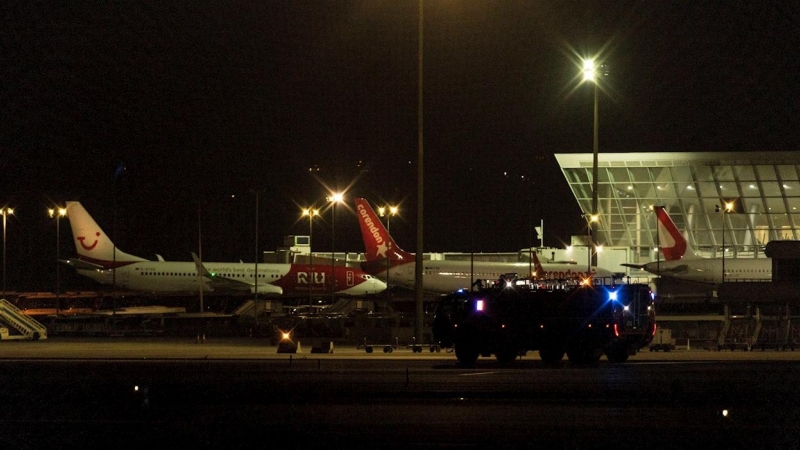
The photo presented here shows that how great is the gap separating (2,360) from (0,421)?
17.7m

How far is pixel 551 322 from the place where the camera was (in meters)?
33.0

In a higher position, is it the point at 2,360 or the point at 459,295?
the point at 459,295

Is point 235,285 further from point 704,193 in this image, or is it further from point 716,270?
point 716,270

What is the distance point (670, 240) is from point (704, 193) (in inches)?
436

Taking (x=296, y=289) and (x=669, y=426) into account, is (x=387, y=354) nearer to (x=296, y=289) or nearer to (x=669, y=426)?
(x=669, y=426)

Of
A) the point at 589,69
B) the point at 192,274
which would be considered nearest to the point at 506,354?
the point at 589,69

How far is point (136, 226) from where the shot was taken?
159m

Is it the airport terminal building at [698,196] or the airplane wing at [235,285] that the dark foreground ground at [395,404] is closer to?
the airport terminal building at [698,196]

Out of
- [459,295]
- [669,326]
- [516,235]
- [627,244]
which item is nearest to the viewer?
[459,295]

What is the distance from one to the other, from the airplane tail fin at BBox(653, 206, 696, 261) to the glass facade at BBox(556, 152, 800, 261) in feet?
26.8

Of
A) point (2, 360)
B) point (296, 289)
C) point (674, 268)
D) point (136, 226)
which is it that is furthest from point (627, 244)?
point (136, 226)

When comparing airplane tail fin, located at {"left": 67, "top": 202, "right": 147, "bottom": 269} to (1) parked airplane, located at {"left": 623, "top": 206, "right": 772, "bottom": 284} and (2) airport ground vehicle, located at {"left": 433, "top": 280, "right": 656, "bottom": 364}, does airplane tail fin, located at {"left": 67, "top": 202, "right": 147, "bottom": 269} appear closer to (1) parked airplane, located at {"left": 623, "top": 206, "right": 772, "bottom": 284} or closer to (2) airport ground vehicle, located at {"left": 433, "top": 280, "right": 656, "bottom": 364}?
(1) parked airplane, located at {"left": 623, "top": 206, "right": 772, "bottom": 284}

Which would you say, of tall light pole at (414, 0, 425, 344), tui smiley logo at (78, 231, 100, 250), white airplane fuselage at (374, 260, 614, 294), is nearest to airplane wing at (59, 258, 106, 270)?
tui smiley logo at (78, 231, 100, 250)

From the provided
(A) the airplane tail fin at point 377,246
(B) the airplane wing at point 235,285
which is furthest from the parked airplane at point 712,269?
(B) the airplane wing at point 235,285
